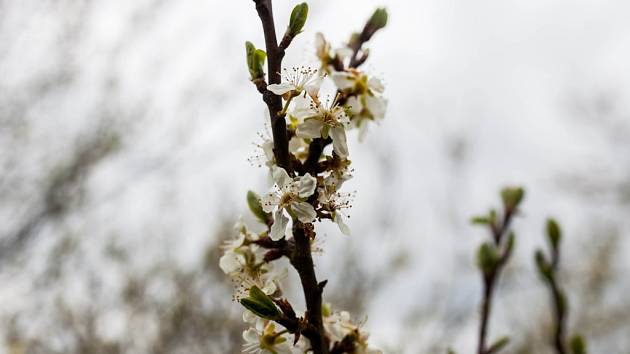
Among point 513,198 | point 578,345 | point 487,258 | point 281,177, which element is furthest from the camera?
point 513,198

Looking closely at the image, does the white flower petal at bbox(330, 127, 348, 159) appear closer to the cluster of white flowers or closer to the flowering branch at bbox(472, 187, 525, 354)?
the cluster of white flowers

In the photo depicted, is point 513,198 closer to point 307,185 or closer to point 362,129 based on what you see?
point 362,129

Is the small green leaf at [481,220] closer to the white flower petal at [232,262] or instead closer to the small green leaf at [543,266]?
the small green leaf at [543,266]

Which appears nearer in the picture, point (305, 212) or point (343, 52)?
point (305, 212)

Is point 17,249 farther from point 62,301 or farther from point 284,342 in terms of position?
point 284,342

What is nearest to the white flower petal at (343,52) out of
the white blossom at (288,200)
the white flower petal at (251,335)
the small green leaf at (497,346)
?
the white blossom at (288,200)

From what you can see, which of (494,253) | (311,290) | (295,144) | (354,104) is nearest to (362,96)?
(354,104)
